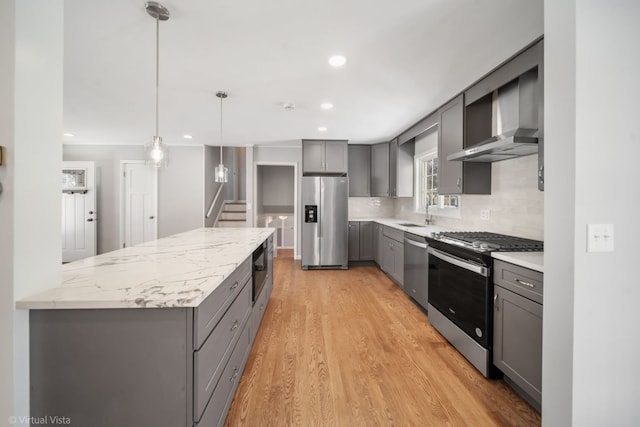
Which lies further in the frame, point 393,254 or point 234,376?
point 393,254

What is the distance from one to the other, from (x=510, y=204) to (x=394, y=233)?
1.73m

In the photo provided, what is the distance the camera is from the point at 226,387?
1.51m

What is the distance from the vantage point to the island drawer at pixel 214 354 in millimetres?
1105

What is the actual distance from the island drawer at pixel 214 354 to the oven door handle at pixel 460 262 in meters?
1.66

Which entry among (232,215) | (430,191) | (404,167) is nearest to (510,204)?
(430,191)

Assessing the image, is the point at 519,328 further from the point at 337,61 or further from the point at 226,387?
the point at 337,61

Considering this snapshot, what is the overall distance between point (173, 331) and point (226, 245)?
119 centimetres

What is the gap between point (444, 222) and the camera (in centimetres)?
387

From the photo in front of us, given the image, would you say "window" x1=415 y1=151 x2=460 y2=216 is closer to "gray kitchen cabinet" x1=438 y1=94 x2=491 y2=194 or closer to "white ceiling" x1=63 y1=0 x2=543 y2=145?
"gray kitchen cabinet" x1=438 y1=94 x2=491 y2=194

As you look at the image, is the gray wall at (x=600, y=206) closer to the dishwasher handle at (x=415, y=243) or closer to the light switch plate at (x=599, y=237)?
the light switch plate at (x=599, y=237)

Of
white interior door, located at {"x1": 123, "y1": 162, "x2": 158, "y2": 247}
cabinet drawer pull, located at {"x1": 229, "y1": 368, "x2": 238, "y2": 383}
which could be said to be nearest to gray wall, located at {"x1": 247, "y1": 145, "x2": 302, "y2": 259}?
white interior door, located at {"x1": 123, "y1": 162, "x2": 158, "y2": 247}

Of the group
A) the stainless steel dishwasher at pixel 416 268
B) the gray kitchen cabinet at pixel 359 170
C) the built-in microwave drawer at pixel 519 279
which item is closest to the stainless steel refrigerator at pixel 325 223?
the gray kitchen cabinet at pixel 359 170

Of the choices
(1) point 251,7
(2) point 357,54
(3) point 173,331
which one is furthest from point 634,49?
(3) point 173,331

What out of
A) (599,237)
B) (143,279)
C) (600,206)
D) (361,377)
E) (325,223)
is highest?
(600,206)
